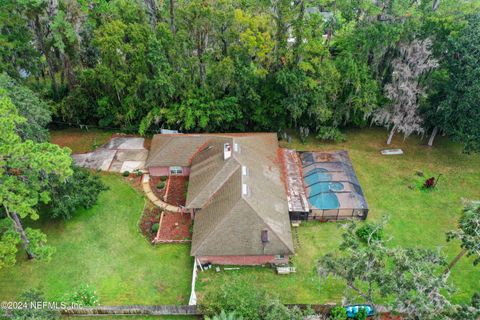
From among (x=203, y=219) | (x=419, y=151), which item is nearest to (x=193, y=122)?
(x=203, y=219)

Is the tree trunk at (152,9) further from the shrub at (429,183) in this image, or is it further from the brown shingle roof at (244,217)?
the shrub at (429,183)

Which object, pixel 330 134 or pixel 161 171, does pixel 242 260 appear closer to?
pixel 161 171

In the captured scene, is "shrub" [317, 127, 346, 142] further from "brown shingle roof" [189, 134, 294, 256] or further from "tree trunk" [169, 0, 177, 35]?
"tree trunk" [169, 0, 177, 35]

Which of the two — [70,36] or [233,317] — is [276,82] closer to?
[70,36]

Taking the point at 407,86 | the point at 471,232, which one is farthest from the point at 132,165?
the point at 471,232

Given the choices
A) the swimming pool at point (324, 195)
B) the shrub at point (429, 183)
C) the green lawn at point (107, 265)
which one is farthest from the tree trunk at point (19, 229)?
the shrub at point (429, 183)
